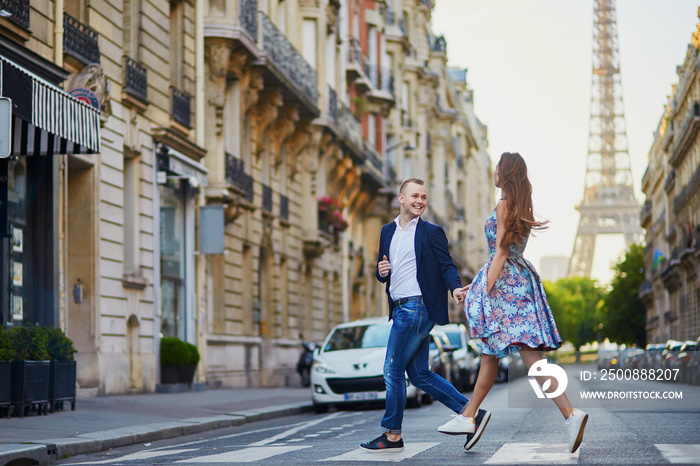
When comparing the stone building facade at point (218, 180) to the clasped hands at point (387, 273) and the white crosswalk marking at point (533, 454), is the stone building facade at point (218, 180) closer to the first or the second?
the clasped hands at point (387, 273)

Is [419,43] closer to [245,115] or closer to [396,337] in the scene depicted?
[245,115]

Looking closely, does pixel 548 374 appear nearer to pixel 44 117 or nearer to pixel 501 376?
pixel 44 117

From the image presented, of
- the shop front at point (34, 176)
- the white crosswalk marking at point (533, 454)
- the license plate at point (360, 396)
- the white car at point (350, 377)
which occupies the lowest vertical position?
the white crosswalk marking at point (533, 454)

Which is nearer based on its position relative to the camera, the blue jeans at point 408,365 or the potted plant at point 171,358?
the blue jeans at point 408,365

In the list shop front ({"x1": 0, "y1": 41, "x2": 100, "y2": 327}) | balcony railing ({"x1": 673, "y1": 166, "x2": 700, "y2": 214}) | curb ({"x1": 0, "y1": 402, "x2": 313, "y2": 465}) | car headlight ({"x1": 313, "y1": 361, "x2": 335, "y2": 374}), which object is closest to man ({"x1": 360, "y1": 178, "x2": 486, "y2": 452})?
curb ({"x1": 0, "y1": 402, "x2": 313, "y2": 465})

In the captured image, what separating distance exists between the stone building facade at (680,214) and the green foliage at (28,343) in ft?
156

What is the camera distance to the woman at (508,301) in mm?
8133

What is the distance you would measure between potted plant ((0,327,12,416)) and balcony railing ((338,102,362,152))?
996 inches

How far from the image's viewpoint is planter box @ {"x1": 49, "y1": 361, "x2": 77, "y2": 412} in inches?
555

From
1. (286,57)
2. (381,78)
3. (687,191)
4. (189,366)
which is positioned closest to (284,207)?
(286,57)

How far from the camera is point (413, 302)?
8.61 metres

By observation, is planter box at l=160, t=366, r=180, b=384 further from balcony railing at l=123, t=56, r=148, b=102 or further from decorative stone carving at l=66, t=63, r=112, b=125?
decorative stone carving at l=66, t=63, r=112, b=125

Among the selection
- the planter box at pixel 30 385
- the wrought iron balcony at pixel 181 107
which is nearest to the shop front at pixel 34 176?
the planter box at pixel 30 385

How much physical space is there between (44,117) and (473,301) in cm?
760
